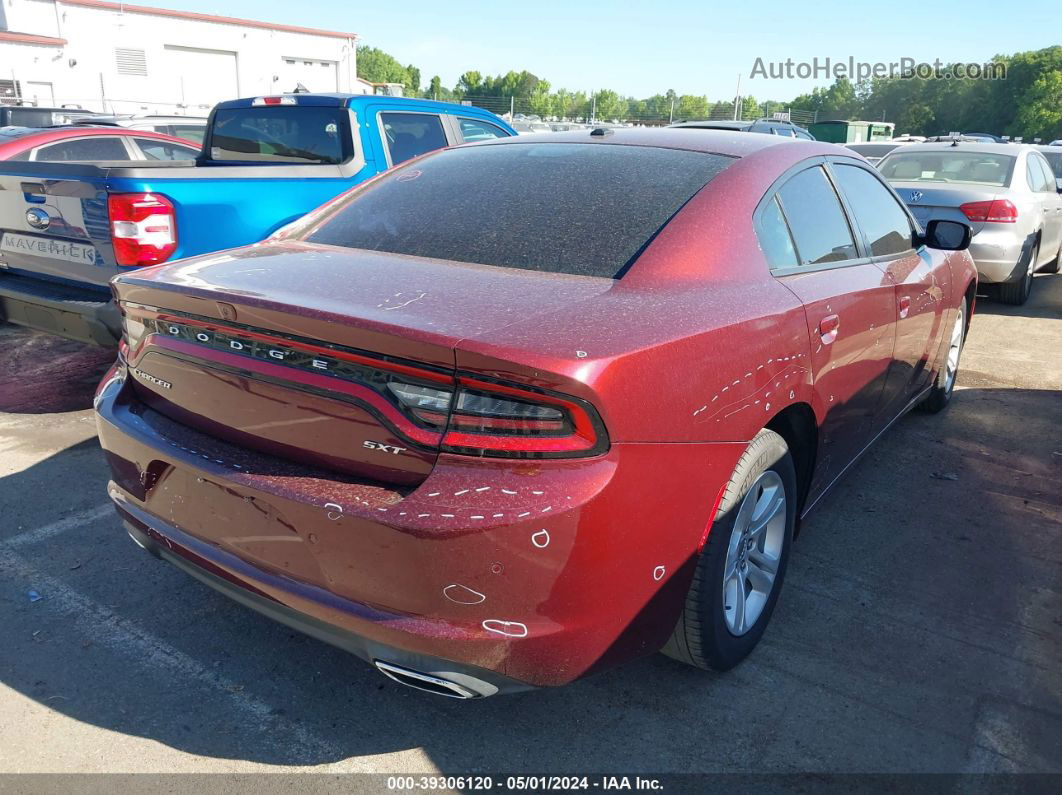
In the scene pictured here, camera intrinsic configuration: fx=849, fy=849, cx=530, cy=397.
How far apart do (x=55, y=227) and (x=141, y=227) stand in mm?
756

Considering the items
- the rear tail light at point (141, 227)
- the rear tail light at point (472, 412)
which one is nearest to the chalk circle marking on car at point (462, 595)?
the rear tail light at point (472, 412)

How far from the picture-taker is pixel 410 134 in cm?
640

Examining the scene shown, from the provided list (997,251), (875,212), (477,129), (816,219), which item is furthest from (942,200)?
(816,219)

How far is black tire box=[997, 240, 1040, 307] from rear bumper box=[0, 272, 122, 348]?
7920 mm

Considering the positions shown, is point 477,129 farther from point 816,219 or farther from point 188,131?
point 188,131

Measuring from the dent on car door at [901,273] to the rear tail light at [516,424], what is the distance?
2094 mm

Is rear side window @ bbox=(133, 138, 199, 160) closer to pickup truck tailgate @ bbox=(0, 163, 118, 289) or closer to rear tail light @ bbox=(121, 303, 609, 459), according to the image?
pickup truck tailgate @ bbox=(0, 163, 118, 289)

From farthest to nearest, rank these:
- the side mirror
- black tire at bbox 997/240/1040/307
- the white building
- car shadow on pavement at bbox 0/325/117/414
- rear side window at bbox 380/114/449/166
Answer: the white building, black tire at bbox 997/240/1040/307, rear side window at bbox 380/114/449/166, car shadow on pavement at bbox 0/325/117/414, the side mirror

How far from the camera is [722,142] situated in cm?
314

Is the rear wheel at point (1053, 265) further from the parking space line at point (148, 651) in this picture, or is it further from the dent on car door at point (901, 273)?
the parking space line at point (148, 651)

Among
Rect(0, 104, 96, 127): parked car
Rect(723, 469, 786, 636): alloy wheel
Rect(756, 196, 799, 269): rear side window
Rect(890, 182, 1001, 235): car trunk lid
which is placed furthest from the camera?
Rect(0, 104, 96, 127): parked car

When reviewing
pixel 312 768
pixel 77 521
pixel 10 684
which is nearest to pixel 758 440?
pixel 312 768

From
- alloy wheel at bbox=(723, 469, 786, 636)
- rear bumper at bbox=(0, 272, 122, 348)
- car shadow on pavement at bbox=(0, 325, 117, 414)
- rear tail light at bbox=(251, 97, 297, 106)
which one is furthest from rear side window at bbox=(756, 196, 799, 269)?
rear tail light at bbox=(251, 97, 297, 106)

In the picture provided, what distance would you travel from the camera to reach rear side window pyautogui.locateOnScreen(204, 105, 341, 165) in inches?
237
